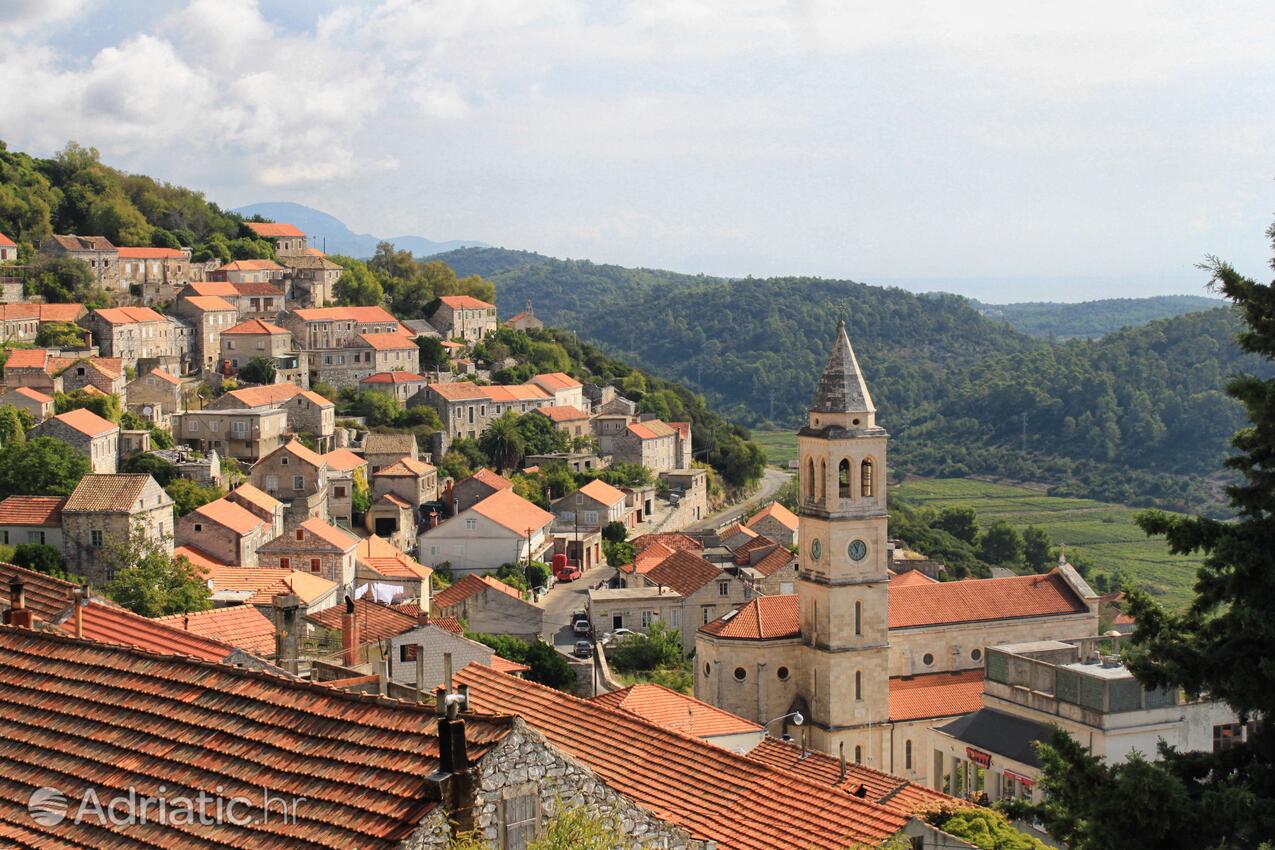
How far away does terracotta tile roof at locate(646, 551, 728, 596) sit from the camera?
52969mm

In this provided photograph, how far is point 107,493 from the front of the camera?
4634 centimetres

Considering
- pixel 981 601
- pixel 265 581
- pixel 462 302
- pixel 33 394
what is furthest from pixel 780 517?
pixel 462 302

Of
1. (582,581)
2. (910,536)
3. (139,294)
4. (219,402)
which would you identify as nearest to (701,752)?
(582,581)

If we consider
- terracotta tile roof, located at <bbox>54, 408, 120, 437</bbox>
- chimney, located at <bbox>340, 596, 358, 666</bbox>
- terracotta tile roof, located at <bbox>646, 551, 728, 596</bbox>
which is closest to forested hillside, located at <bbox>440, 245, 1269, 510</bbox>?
terracotta tile roof, located at <bbox>646, 551, 728, 596</bbox>

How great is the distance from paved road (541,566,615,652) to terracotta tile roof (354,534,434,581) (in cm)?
458

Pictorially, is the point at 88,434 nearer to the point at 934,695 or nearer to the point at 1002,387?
the point at 934,695

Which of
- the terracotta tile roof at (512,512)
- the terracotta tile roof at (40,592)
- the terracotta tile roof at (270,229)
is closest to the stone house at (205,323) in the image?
the terracotta tile roof at (512,512)

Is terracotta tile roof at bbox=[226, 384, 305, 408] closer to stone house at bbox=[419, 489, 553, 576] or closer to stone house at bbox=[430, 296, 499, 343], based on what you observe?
stone house at bbox=[419, 489, 553, 576]

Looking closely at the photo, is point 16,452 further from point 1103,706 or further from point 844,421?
point 1103,706

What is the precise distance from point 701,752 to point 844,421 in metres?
28.0

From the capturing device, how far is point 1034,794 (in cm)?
2791

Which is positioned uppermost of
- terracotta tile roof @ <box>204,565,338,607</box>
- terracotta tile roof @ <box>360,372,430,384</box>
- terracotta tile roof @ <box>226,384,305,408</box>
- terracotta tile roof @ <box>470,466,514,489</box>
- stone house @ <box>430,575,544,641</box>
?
terracotta tile roof @ <box>360,372,430,384</box>

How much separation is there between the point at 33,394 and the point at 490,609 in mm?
24170

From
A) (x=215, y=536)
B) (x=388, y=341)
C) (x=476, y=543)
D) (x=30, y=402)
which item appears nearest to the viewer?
(x=215, y=536)
